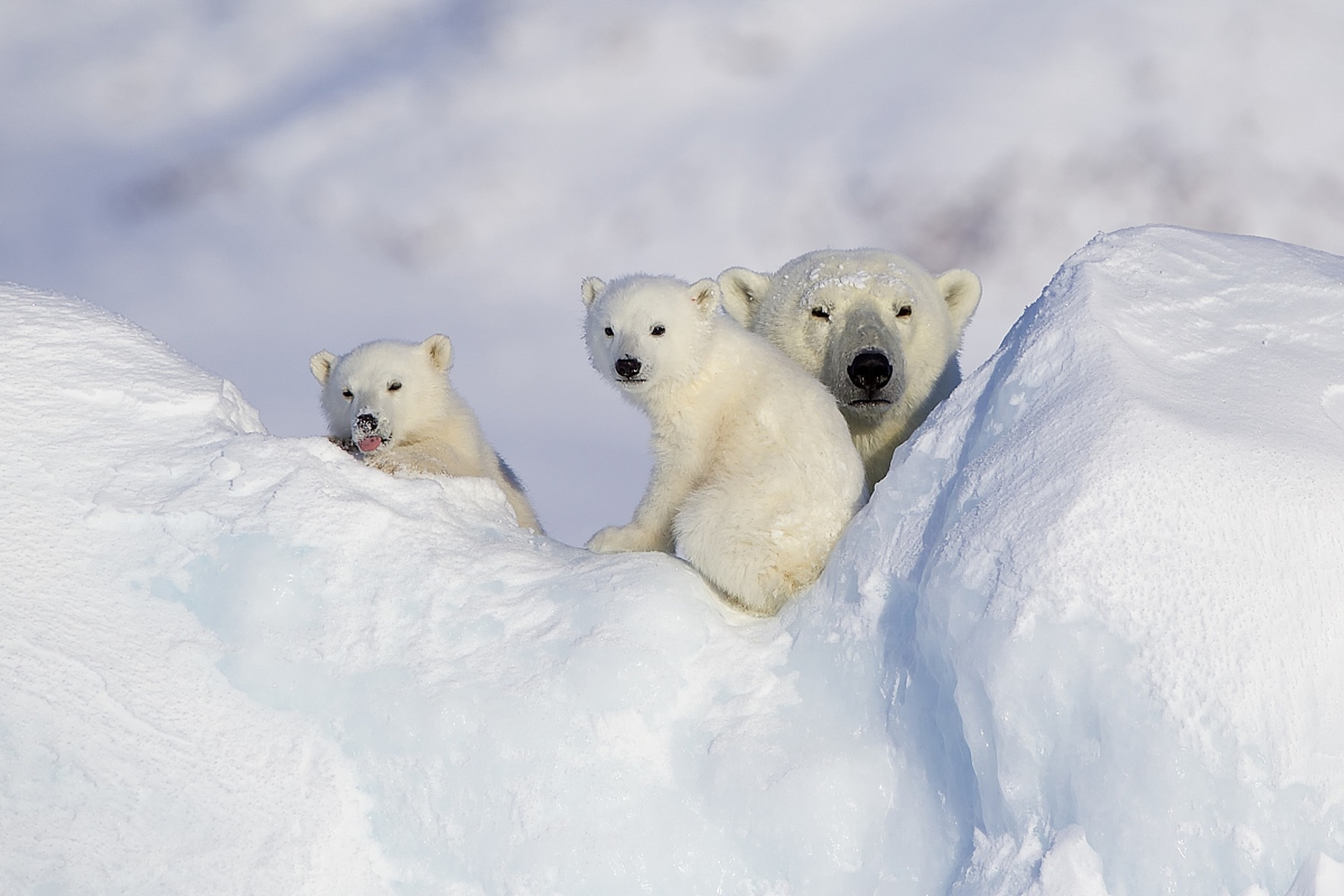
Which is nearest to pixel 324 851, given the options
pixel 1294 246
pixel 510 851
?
pixel 510 851

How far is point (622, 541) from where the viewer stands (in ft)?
14.4

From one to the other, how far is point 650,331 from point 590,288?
1.64ft

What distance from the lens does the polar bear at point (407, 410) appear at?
524 cm

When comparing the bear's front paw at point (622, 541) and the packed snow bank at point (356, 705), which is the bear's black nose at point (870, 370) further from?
the packed snow bank at point (356, 705)

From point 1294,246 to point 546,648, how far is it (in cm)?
286

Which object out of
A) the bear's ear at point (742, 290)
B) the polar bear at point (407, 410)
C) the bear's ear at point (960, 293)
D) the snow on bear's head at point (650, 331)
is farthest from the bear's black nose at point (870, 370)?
the polar bear at point (407, 410)

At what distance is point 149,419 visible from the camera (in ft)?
12.1

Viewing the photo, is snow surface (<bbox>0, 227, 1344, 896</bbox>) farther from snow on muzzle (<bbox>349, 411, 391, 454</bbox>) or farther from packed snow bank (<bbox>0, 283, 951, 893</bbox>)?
snow on muzzle (<bbox>349, 411, 391, 454</bbox>)

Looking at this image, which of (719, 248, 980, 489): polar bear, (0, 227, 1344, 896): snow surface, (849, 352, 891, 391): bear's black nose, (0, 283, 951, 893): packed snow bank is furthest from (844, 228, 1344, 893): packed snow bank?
(719, 248, 980, 489): polar bear

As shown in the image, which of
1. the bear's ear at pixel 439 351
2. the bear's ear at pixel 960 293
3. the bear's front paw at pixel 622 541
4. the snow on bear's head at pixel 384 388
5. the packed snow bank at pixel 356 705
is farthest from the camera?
the bear's ear at pixel 960 293

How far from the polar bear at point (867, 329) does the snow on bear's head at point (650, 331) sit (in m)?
0.79

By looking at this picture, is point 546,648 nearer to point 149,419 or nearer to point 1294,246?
point 149,419

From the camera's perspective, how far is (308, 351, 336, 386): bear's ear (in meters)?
5.82

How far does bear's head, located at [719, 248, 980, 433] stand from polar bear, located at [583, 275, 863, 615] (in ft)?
1.66
